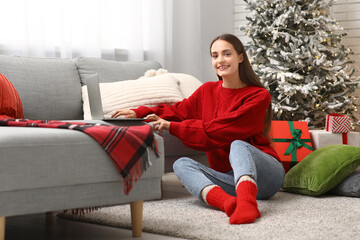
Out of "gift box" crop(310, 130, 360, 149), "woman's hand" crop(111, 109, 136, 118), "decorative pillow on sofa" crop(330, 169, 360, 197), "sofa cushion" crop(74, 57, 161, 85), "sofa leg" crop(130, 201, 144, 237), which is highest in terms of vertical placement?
"sofa cushion" crop(74, 57, 161, 85)

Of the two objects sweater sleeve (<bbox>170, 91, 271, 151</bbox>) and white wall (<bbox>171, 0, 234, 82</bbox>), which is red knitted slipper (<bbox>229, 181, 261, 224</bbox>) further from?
white wall (<bbox>171, 0, 234, 82</bbox>)

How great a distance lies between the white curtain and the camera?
3402 millimetres

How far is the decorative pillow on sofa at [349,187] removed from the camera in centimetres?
268

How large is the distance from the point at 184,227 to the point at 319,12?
2.74 meters

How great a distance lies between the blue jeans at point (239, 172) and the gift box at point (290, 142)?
0.78 metres

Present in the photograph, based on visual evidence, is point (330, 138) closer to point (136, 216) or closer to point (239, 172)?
point (239, 172)

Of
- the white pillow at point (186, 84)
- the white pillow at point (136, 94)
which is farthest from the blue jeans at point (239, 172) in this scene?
the white pillow at point (186, 84)

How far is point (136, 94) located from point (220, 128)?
0.78 meters

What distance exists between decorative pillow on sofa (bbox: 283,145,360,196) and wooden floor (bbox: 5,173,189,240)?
113 centimetres

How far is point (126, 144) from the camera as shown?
5.47ft

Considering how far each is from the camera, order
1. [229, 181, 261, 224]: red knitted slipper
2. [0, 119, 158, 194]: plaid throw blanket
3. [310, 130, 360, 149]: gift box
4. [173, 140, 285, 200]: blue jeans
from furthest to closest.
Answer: [310, 130, 360, 149]: gift box, [173, 140, 285, 200]: blue jeans, [229, 181, 261, 224]: red knitted slipper, [0, 119, 158, 194]: plaid throw blanket

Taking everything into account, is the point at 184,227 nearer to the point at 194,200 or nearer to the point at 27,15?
the point at 194,200

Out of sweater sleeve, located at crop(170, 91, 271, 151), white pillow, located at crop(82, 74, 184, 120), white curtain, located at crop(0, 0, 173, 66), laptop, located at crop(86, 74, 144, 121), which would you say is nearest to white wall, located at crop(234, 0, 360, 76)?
white curtain, located at crop(0, 0, 173, 66)

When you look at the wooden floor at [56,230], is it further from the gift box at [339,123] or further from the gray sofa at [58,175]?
the gift box at [339,123]
